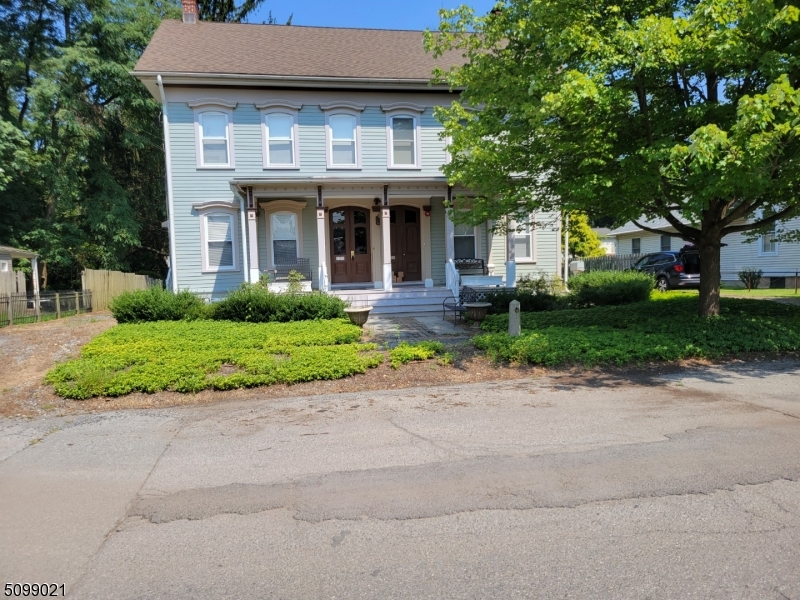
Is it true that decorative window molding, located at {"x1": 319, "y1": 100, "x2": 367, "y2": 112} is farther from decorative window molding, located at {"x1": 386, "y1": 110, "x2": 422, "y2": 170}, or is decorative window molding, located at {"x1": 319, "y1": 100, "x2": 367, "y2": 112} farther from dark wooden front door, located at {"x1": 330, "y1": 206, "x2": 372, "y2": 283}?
dark wooden front door, located at {"x1": 330, "y1": 206, "x2": 372, "y2": 283}

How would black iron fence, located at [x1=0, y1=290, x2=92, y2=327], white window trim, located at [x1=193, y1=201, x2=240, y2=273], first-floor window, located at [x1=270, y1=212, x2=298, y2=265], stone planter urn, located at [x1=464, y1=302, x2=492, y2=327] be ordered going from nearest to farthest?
stone planter urn, located at [x1=464, y1=302, x2=492, y2=327] → black iron fence, located at [x1=0, y1=290, x2=92, y2=327] → white window trim, located at [x1=193, y1=201, x2=240, y2=273] → first-floor window, located at [x1=270, y1=212, x2=298, y2=265]

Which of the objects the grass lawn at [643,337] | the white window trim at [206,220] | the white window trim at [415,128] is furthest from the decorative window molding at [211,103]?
the grass lawn at [643,337]

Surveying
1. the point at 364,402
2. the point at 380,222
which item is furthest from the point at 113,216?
the point at 364,402

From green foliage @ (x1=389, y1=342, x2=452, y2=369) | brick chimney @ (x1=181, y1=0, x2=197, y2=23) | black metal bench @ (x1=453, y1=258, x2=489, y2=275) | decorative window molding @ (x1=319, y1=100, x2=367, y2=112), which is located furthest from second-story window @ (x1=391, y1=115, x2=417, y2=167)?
green foliage @ (x1=389, y1=342, x2=452, y2=369)

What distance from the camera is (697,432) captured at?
196 inches

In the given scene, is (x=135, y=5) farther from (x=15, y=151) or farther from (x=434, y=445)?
(x=434, y=445)

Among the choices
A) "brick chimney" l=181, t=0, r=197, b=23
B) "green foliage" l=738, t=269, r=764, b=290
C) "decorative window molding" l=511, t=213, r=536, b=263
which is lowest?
"green foliage" l=738, t=269, r=764, b=290

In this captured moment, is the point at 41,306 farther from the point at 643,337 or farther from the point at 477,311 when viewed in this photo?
the point at 643,337

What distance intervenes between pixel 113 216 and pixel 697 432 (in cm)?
2533

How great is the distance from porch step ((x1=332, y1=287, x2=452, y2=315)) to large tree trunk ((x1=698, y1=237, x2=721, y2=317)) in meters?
7.25

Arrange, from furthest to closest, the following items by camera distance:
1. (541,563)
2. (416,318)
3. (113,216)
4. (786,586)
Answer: (113,216)
(416,318)
(541,563)
(786,586)

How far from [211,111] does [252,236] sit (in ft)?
15.3

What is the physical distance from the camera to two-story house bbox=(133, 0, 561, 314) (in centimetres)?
1631

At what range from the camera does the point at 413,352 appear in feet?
28.2
